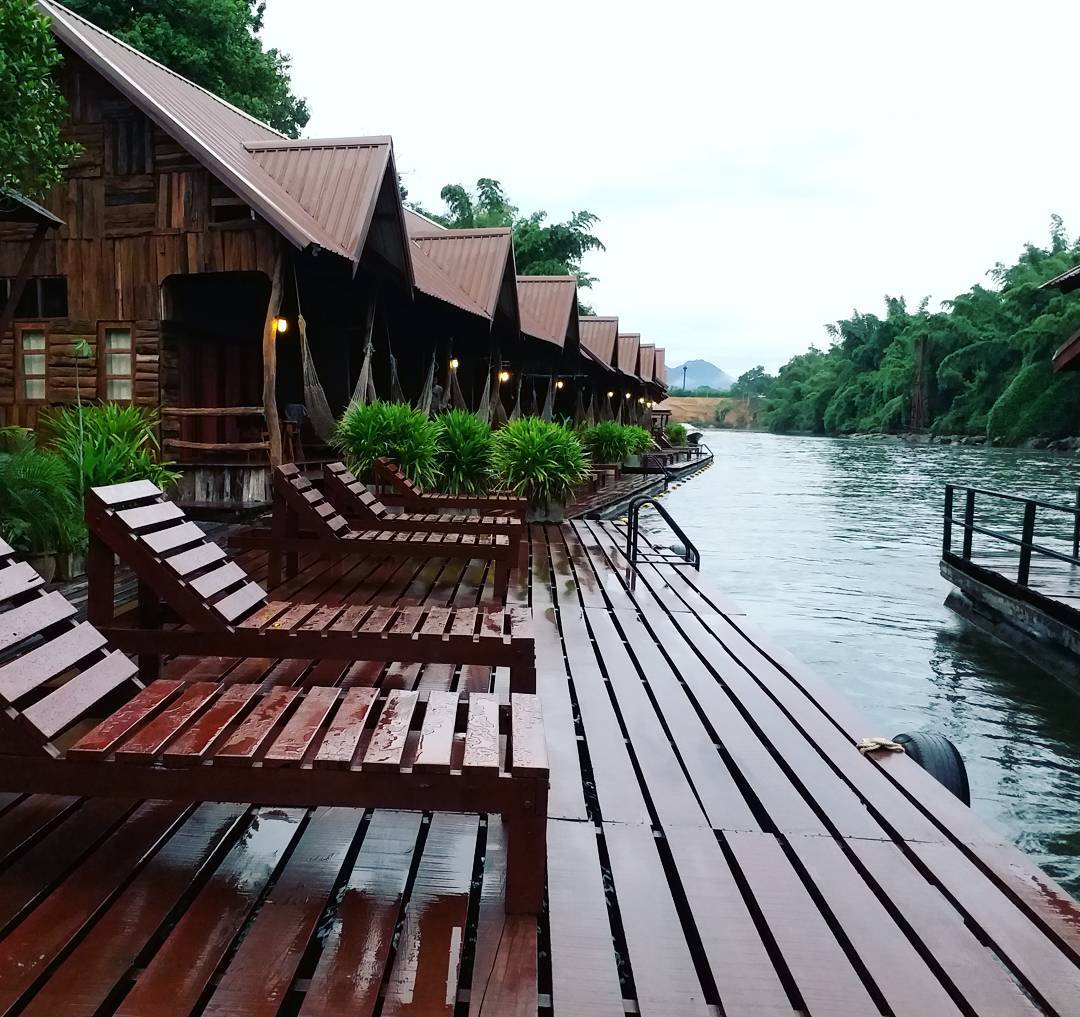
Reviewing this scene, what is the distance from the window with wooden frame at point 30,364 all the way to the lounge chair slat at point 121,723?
9.86 m

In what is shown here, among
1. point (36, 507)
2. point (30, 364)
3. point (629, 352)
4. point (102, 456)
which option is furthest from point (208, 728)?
point (629, 352)

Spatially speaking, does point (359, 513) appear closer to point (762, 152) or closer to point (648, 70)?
point (648, 70)

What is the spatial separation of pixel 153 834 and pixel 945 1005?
211 cm

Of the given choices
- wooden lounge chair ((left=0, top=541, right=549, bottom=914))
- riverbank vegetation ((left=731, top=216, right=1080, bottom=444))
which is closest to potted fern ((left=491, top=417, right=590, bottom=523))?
wooden lounge chair ((left=0, top=541, right=549, bottom=914))

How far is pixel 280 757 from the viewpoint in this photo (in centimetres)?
217

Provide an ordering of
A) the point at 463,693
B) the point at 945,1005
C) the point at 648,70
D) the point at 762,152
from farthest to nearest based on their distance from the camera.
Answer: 1. the point at 762,152
2. the point at 648,70
3. the point at 463,693
4. the point at 945,1005

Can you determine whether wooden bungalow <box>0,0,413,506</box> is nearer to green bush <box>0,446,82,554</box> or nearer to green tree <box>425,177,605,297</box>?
green bush <box>0,446,82,554</box>

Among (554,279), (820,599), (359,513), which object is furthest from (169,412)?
(554,279)

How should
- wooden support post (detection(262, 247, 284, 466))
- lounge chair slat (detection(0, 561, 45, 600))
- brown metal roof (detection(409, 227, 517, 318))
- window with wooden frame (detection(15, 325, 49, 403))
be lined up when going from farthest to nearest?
1. brown metal roof (detection(409, 227, 517, 318))
2. window with wooden frame (detection(15, 325, 49, 403))
3. wooden support post (detection(262, 247, 284, 466))
4. lounge chair slat (detection(0, 561, 45, 600))

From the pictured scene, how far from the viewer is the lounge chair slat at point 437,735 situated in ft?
7.00

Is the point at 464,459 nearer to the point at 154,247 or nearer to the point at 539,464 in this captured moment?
the point at 539,464

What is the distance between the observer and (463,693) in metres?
3.78

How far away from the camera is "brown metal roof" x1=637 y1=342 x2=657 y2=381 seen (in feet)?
134

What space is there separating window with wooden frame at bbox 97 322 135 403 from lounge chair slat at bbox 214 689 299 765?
360 inches
